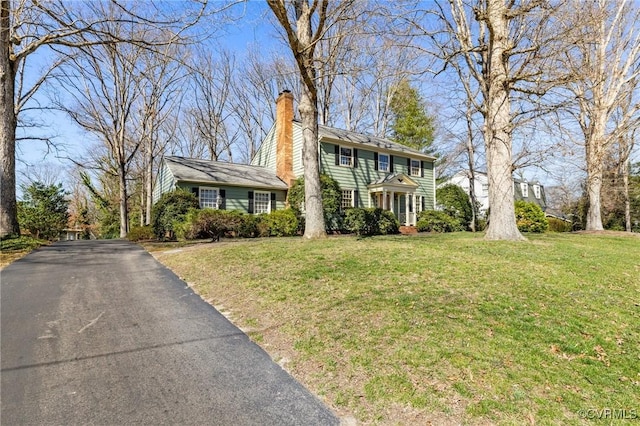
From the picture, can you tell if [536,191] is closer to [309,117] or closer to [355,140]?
[355,140]

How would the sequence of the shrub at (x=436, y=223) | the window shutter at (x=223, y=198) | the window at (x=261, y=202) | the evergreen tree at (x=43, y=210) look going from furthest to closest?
the shrub at (x=436, y=223), the evergreen tree at (x=43, y=210), the window at (x=261, y=202), the window shutter at (x=223, y=198)

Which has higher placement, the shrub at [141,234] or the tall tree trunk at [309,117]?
the tall tree trunk at [309,117]

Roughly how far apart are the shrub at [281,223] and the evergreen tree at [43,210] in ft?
54.2

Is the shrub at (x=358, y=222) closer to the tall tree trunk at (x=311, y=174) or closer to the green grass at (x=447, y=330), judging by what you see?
the tall tree trunk at (x=311, y=174)

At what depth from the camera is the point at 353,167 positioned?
20.2m

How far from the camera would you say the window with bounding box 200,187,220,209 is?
16641mm

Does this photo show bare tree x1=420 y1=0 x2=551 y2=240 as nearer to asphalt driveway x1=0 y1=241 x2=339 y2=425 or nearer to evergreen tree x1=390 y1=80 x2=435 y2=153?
asphalt driveway x1=0 y1=241 x2=339 y2=425

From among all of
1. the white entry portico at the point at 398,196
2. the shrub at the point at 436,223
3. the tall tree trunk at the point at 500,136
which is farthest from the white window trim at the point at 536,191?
the tall tree trunk at the point at 500,136

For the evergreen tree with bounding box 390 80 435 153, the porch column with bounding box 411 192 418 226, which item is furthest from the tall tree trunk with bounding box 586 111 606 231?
the evergreen tree with bounding box 390 80 435 153

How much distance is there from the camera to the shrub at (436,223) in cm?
2100

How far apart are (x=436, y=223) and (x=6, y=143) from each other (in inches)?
841

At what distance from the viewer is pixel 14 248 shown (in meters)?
9.49

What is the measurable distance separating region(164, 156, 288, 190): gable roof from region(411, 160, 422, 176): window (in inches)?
398

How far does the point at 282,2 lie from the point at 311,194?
5.37m
